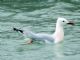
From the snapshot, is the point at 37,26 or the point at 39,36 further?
the point at 37,26

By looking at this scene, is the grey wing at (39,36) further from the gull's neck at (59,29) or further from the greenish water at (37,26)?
the gull's neck at (59,29)

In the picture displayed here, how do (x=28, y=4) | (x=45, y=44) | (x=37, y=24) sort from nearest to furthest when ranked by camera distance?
(x=45, y=44), (x=37, y=24), (x=28, y=4)

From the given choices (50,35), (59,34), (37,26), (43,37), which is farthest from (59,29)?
(37,26)

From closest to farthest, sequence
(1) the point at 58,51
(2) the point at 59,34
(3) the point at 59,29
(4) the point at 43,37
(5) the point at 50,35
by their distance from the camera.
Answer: (1) the point at 58,51 → (4) the point at 43,37 → (5) the point at 50,35 → (2) the point at 59,34 → (3) the point at 59,29

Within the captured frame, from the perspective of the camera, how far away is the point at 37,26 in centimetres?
1972

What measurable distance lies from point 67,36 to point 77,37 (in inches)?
18.6

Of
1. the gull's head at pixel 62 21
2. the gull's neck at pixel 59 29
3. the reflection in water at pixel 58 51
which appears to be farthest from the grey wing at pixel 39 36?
the gull's head at pixel 62 21

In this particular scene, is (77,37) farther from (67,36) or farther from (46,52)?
(46,52)

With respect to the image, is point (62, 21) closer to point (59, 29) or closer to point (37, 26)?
point (59, 29)

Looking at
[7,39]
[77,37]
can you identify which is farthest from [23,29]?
[77,37]

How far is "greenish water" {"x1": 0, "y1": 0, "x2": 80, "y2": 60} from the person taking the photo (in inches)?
649

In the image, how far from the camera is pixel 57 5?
2309cm

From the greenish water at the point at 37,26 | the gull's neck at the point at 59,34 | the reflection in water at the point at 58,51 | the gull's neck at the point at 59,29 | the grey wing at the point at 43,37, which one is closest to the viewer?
the reflection in water at the point at 58,51

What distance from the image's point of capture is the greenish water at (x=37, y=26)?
54.1 feet
